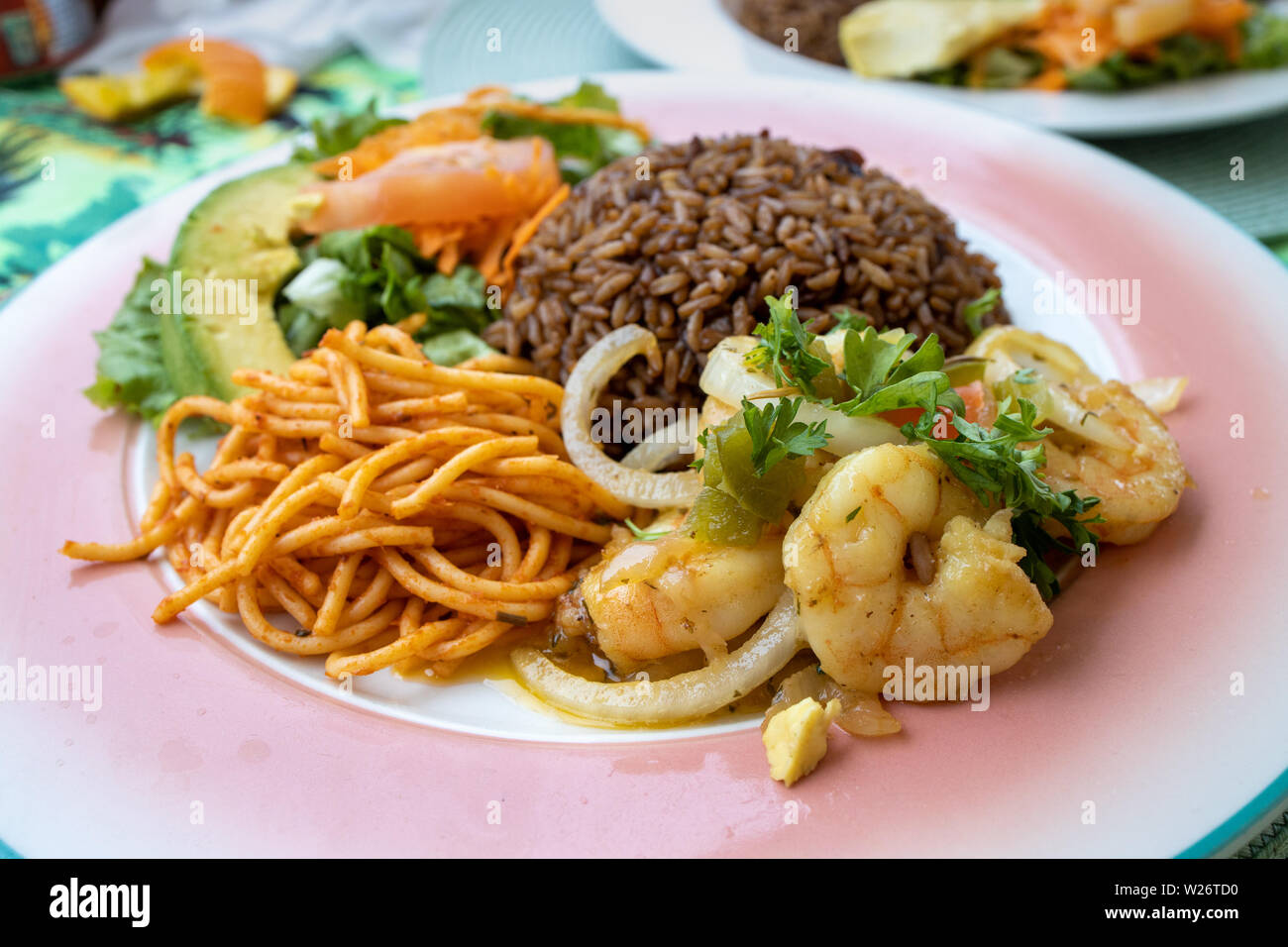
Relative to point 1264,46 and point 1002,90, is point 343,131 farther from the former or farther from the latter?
point 1264,46

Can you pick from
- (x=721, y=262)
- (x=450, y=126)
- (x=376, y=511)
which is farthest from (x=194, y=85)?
(x=376, y=511)

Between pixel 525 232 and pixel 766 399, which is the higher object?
pixel 525 232

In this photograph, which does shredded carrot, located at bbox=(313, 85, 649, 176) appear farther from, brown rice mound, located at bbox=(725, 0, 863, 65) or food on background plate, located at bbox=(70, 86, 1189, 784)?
brown rice mound, located at bbox=(725, 0, 863, 65)

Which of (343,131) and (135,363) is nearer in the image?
(135,363)

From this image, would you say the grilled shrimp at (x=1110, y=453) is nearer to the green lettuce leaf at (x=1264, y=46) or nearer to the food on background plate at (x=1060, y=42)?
the food on background plate at (x=1060, y=42)

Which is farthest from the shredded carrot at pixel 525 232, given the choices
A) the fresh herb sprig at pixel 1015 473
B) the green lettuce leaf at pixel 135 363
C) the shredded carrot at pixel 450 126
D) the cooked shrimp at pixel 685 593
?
the fresh herb sprig at pixel 1015 473

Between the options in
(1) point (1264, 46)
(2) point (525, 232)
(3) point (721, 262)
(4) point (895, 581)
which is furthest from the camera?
(1) point (1264, 46)

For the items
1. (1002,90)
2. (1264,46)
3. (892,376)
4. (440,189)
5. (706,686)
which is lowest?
(706,686)

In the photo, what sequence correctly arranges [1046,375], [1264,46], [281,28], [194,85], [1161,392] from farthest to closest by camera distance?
1. [281,28]
2. [194,85]
3. [1264,46]
4. [1161,392]
5. [1046,375]

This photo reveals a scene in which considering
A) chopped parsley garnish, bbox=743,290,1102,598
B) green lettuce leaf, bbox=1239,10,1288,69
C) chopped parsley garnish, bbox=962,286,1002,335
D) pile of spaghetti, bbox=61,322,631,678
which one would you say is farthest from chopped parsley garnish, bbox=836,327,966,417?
green lettuce leaf, bbox=1239,10,1288,69
